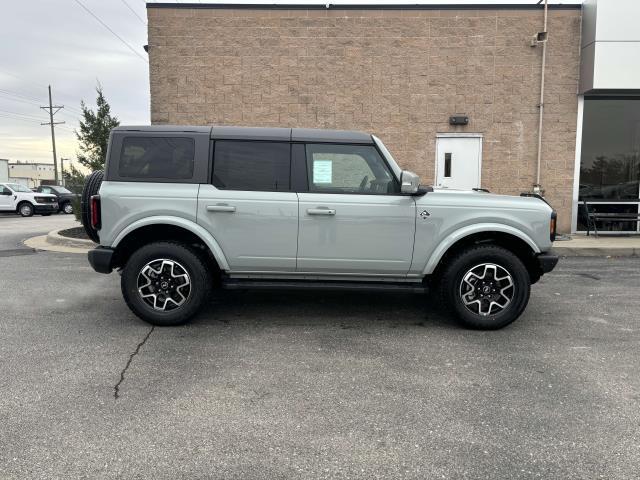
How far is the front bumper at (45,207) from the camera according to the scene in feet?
77.5

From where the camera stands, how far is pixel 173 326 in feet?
16.5

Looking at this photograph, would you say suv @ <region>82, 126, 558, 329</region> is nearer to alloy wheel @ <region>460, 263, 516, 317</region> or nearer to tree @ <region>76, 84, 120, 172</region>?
alloy wheel @ <region>460, 263, 516, 317</region>

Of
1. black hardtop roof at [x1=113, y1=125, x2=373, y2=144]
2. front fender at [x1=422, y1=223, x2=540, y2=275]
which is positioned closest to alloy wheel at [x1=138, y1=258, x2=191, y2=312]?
black hardtop roof at [x1=113, y1=125, x2=373, y2=144]

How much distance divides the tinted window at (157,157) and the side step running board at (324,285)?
3.88ft

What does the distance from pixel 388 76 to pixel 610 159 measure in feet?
19.1

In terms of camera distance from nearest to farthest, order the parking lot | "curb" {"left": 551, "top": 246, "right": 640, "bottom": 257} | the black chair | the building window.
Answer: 1. the parking lot
2. "curb" {"left": 551, "top": 246, "right": 640, "bottom": 257}
3. the black chair
4. the building window

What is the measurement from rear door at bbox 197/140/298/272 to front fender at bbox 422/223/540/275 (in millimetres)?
1387

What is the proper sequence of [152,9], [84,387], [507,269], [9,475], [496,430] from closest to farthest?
1. [9,475]
2. [496,430]
3. [84,387]
4. [507,269]
5. [152,9]

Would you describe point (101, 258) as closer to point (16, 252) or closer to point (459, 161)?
point (16, 252)

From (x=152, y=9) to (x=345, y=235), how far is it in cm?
930

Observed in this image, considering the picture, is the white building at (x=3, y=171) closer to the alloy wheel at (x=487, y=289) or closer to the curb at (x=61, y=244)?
the curb at (x=61, y=244)

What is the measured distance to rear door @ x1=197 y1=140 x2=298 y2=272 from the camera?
487 cm

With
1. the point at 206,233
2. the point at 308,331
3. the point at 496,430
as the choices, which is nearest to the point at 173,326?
the point at 206,233

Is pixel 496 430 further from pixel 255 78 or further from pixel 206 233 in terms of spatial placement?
pixel 255 78
